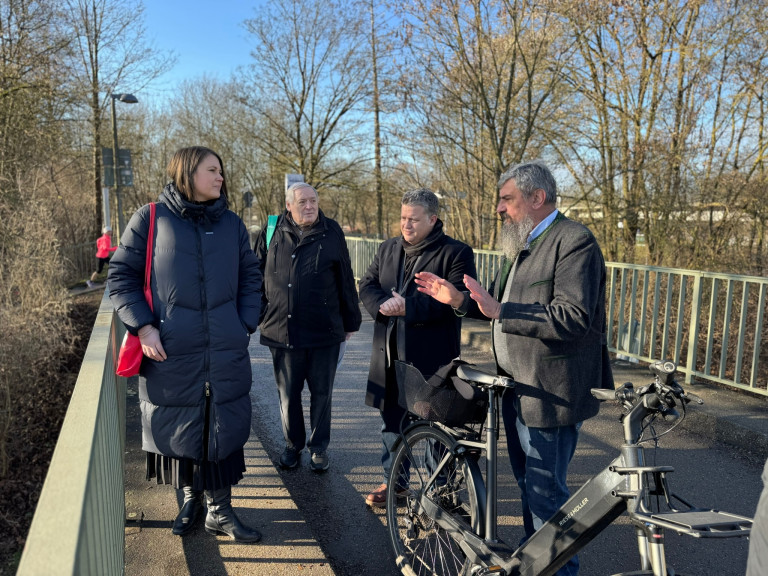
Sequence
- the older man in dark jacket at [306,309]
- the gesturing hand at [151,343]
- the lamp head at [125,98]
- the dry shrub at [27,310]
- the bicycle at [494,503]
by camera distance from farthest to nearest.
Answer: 1. the lamp head at [125,98]
2. the dry shrub at [27,310]
3. the older man in dark jacket at [306,309]
4. the gesturing hand at [151,343]
5. the bicycle at [494,503]

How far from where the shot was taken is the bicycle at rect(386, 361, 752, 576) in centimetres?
175

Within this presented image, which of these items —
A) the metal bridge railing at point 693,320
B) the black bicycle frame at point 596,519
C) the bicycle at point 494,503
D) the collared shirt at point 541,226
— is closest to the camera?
the black bicycle frame at point 596,519

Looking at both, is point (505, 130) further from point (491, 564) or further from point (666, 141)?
point (491, 564)

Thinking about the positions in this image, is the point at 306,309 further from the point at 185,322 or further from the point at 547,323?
the point at 547,323

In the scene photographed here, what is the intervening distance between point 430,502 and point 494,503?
16.7 inches

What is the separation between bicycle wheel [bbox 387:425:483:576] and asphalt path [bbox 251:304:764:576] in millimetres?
201

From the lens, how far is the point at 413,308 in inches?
127

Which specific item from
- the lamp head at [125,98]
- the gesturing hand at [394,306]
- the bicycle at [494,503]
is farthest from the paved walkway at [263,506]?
the lamp head at [125,98]

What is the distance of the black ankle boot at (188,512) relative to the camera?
324 cm

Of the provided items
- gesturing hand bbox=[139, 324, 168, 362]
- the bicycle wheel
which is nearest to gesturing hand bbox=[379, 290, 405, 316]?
the bicycle wheel

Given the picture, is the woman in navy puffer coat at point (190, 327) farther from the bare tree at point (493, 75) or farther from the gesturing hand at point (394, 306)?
the bare tree at point (493, 75)

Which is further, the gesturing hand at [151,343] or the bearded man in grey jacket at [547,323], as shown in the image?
the gesturing hand at [151,343]

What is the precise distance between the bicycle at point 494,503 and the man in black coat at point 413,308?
0.46 meters

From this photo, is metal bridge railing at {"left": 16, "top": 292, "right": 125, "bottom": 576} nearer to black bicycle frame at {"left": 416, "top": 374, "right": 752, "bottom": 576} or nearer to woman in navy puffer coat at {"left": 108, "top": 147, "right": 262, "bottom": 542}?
woman in navy puffer coat at {"left": 108, "top": 147, "right": 262, "bottom": 542}
